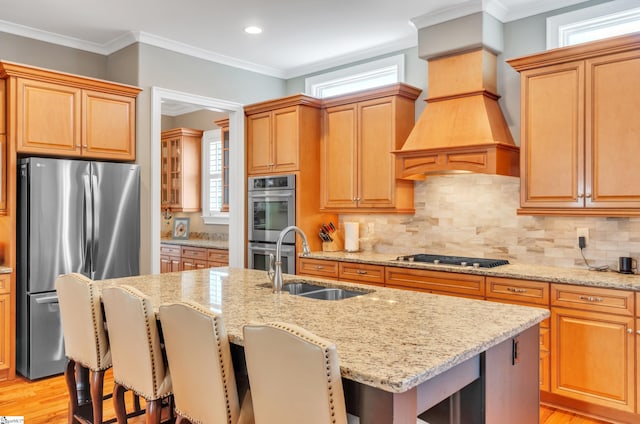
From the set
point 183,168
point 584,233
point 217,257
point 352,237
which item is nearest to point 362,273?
point 352,237

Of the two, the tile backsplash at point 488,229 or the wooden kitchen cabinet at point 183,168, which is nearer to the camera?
the tile backsplash at point 488,229

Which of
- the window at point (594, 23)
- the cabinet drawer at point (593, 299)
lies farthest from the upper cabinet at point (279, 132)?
the cabinet drawer at point (593, 299)

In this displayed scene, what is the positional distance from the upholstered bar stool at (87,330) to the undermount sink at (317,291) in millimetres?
1026

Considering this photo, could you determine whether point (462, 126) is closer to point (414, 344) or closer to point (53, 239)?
point (414, 344)

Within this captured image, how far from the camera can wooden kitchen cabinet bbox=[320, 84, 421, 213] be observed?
Result: 14.5 ft

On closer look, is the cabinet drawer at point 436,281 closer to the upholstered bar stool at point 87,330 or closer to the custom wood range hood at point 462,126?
the custom wood range hood at point 462,126

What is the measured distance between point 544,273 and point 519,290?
0.21 m

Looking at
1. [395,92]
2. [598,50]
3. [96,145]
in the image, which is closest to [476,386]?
[598,50]

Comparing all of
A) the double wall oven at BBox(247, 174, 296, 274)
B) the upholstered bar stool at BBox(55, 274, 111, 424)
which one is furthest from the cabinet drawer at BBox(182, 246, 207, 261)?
the upholstered bar stool at BBox(55, 274, 111, 424)

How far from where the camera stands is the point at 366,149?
4.59 meters

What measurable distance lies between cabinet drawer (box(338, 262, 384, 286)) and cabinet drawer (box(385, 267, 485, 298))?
0.27ft

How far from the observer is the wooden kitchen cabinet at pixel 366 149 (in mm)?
4406

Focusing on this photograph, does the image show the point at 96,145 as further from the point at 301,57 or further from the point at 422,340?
the point at 422,340

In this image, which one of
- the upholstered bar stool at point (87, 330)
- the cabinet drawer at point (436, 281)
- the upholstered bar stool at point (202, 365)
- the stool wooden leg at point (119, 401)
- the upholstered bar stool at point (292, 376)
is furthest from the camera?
the cabinet drawer at point (436, 281)
